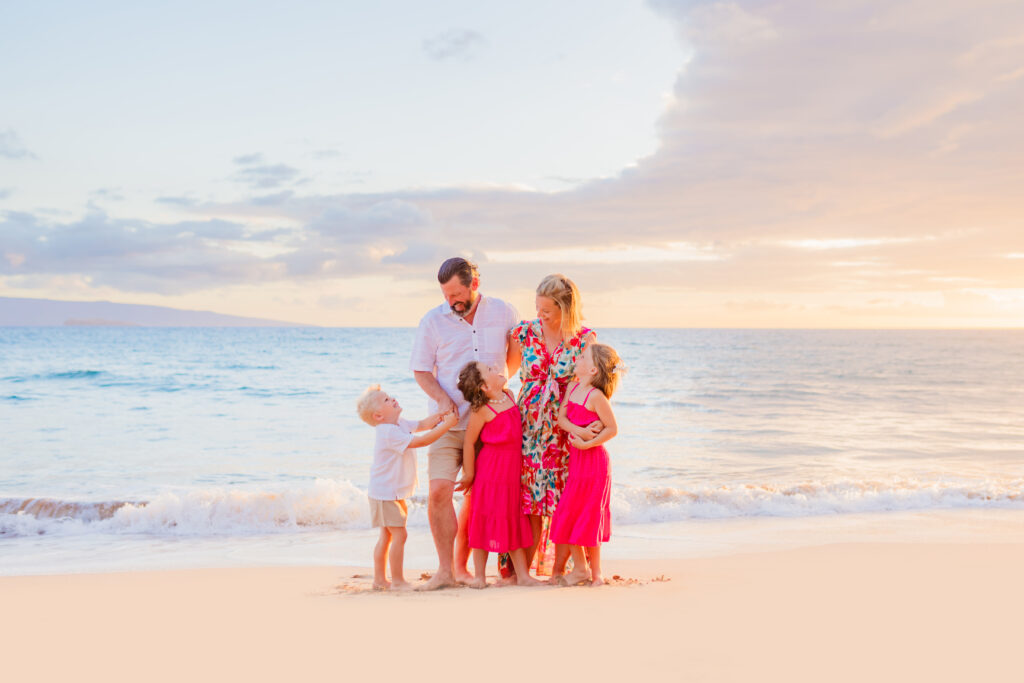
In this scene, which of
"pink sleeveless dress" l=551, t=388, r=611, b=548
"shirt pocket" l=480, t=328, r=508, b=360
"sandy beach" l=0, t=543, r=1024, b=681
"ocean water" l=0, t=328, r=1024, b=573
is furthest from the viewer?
"ocean water" l=0, t=328, r=1024, b=573

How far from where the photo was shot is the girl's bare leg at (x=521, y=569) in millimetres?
4633

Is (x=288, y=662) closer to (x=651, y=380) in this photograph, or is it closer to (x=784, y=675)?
(x=784, y=675)

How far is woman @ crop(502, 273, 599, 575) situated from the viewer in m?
4.58

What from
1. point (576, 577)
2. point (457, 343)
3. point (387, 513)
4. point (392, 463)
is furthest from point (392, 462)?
point (576, 577)

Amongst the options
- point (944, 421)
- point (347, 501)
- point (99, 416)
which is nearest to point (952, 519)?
point (347, 501)

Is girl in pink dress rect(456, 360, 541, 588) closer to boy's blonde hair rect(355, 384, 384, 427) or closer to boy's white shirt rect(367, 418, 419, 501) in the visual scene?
boy's white shirt rect(367, 418, 419, 501)

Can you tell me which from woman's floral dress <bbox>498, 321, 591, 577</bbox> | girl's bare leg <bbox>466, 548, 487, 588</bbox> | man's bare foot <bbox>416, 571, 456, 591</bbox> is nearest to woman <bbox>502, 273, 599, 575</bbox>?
woman's floral dress <bbox>498, 321, 591, 577</bbox>

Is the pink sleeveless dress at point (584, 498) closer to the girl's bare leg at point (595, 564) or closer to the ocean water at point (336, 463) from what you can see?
the girl's bare leg at point (595, 564)

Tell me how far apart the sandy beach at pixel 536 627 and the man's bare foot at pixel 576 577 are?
18 cm

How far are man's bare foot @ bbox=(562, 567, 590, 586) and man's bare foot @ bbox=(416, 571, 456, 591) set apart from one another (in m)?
0.69

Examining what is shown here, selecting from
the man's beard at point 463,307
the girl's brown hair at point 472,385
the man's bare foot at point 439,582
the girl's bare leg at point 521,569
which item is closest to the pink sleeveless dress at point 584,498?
the girl's bare leg at point 521,569

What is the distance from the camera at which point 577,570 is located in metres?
4.61

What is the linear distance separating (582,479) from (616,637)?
4.22 feet

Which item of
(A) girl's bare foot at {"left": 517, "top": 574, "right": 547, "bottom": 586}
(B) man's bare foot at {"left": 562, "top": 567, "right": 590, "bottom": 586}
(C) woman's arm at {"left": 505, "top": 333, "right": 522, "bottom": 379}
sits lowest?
(A) girl's bare foot at {"left": 517, "top": 574, "right": 547, "bottom": 586}
